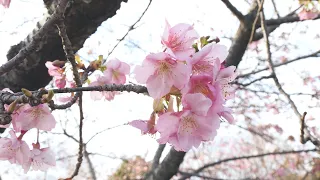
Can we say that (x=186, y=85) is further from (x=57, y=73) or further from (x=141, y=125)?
(x=57, y=73)

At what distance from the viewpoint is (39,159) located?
122 cm

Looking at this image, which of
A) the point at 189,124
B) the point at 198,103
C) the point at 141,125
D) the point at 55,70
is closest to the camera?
the point at 198,103

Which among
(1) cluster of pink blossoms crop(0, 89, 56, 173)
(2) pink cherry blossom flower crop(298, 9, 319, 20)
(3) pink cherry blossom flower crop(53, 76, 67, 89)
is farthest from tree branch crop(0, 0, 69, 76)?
(2) pink cherry blossom flower crop(298, 9, 319, 20)

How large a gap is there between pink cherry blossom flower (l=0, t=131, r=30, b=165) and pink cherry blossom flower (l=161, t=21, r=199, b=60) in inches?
22.6

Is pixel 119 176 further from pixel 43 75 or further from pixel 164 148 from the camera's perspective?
pixel 43 75

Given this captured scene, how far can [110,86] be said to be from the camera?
0.85 metres

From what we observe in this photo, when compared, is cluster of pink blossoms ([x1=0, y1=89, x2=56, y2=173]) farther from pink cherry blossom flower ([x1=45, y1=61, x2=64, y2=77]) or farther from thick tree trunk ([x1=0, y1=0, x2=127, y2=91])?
thick tree trunk ([x1=0, y1=0, x2=127, y2=91])

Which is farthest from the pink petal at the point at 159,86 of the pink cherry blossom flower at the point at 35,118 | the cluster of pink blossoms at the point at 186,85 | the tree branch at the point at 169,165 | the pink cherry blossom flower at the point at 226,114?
the tree branch at the point at 169,165

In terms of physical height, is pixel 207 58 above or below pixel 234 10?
below

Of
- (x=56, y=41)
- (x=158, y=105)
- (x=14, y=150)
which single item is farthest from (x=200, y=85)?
(x=56, y=41)

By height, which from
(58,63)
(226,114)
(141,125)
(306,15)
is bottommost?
(226,114)

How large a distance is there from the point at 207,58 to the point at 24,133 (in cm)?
65

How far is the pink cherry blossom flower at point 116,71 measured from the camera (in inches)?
66.8

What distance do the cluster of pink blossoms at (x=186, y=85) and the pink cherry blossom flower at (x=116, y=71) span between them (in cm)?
78
